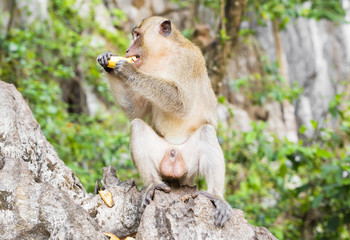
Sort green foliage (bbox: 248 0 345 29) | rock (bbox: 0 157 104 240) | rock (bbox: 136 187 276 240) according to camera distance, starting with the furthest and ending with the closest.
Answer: green foliage (bbox: 248 0 345 29), rock (bbox: 136 187 276 240), rock (bbox: 0 157 104 240)

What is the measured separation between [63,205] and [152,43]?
2206 mm

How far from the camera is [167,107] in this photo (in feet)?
13.7

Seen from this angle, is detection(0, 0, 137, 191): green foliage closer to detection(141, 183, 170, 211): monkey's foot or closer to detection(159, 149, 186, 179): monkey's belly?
detection(159, 149, 186, 179): monkey's belly

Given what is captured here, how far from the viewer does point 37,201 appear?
267 cm

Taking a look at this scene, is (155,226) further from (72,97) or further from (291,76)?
(291,76)

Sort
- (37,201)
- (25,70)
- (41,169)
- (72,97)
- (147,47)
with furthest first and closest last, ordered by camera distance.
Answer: (72,97), (25,70), (147,47), (41,169), (37,201)

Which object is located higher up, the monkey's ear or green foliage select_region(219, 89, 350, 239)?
the monkey's ear

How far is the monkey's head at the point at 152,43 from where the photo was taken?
4363 mm

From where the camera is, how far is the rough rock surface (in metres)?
2.64

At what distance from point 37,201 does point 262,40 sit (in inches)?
546

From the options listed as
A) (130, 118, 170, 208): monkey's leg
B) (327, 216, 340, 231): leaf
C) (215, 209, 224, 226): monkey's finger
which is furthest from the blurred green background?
(215, 209, 224, 226): monkey's finger

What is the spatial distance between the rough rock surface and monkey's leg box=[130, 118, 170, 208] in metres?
0.33

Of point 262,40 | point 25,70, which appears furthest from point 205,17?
point 25,70

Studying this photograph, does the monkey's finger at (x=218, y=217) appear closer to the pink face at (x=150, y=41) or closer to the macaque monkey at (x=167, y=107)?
the macaque monkey at (x=167, y=107)
